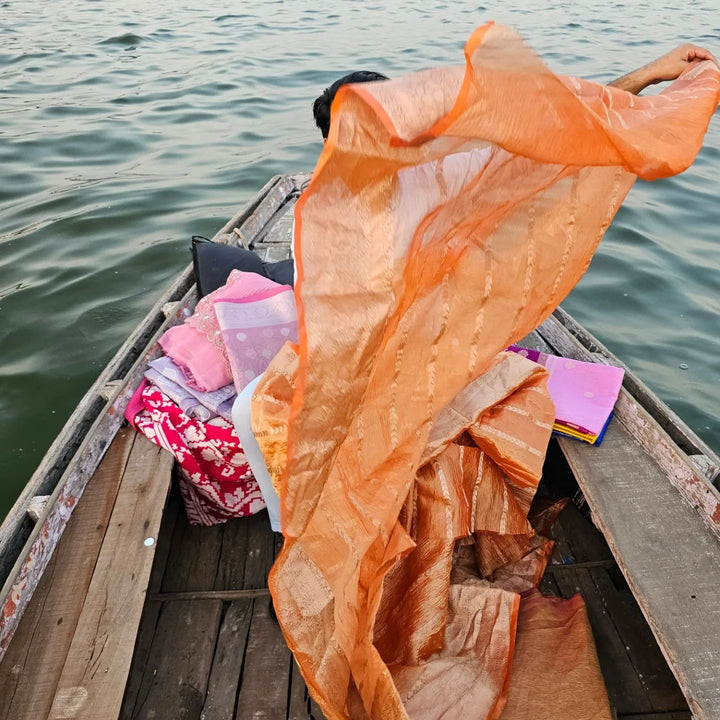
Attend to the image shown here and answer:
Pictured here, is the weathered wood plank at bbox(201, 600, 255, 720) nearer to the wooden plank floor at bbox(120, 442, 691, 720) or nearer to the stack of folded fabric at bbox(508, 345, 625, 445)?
the wooden plank floor at bbox(120, 442, 691, 720)

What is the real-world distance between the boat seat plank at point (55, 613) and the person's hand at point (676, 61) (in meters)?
2.11

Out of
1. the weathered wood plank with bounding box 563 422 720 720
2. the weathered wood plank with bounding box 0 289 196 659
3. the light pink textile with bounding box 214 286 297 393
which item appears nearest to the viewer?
the weathered wood plank with bounding box 563 422 720 720

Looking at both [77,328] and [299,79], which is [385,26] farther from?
[77,328]

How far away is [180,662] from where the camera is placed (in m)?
1.88

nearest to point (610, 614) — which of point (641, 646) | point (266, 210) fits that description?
point (641, 646)

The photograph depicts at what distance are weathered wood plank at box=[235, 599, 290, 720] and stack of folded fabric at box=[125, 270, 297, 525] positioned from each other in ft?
1.57

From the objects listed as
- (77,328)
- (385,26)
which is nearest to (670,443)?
(77,328)

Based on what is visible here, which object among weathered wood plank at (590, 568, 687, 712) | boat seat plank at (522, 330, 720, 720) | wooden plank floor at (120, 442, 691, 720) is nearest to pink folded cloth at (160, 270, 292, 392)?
wooden plank floor at (120, 442, 691, 720)

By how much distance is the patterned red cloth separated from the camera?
2.14 m

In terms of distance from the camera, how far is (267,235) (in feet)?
13.6

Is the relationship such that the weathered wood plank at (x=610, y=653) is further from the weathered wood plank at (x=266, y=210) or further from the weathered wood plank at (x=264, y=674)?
the weathered wood plank at (x=266, y=210)

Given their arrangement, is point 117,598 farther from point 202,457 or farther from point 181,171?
point 181,171

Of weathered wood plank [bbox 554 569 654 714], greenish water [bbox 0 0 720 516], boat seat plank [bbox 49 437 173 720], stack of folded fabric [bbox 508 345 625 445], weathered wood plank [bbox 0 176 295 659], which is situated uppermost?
stack of folded fabric [bbox 508 345 625 445]

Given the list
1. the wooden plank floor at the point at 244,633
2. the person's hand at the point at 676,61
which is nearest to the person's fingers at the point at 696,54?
the person's hand at the point at 676,61
